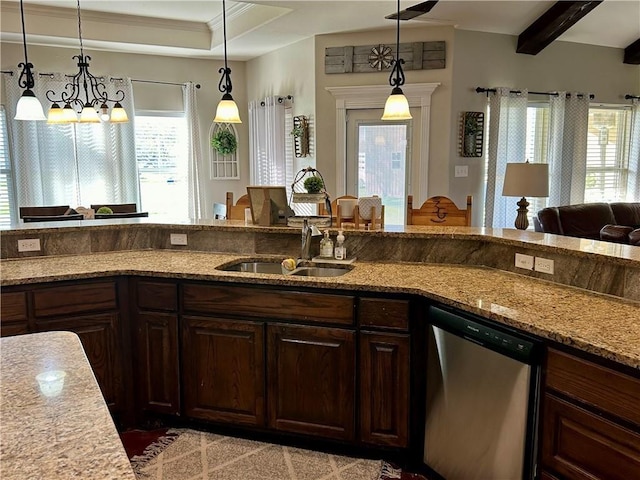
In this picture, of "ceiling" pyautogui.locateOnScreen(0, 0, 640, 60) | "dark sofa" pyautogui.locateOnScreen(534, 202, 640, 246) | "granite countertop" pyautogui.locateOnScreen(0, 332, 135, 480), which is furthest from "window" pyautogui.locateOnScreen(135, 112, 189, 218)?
"granite countertop" pyautogui.locateOnScreen(0, 332, 135, 480)

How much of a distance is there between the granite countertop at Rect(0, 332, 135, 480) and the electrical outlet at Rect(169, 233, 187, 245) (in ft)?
6.40

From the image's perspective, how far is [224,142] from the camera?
681 centimetres

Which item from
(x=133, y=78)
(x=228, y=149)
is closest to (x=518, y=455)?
(x=228, y=149)

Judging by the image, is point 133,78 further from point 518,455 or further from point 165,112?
point 518,455

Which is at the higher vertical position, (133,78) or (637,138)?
(133,78)

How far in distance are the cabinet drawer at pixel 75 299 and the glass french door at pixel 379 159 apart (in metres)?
3.46

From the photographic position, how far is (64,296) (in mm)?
2623

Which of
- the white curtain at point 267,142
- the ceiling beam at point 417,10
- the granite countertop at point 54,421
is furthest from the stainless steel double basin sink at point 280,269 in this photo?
the white curtain at point 267,142

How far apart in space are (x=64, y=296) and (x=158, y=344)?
1.75ft

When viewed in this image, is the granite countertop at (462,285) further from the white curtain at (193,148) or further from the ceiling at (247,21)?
the white curtain at (193,148)

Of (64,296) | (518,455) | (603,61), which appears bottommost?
(518,455)

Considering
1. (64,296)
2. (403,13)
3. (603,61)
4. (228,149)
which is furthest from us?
(228,149)

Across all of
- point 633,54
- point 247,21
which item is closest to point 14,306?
point 247,21

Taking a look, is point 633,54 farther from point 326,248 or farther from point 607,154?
point 326,248
